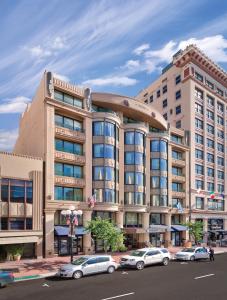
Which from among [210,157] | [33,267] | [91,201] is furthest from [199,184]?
[33,267]

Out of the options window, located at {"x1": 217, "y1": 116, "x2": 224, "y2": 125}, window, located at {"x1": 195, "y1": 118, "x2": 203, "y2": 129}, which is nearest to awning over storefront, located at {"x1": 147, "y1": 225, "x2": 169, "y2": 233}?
window, located at {"x1": 195, "y1": 118, "x2": 203, "y2": 129}

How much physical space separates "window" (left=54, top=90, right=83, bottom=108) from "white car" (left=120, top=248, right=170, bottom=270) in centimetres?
2073

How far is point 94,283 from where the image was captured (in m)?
26.3

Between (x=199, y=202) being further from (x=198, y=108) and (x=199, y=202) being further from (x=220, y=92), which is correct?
(x=220, y=92)

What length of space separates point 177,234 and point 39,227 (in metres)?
28.4

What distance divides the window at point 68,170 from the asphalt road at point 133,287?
16400 millimetres

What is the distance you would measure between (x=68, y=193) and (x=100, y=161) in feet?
19.4

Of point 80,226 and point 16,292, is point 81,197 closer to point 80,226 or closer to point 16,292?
point 80,226

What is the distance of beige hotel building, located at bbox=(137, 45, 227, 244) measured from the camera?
226 ft

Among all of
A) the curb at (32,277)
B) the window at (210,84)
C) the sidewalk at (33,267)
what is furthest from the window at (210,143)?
the curb at (32,277)

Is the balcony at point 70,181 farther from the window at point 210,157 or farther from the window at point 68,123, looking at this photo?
the window at point 210,157

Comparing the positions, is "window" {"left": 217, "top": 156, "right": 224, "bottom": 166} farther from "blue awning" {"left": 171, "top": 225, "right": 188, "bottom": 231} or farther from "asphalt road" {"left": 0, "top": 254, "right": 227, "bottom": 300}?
"asphalt road" {"left": 0, "top": 254, "right": 227, "bottom": 300}

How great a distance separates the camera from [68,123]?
152ft

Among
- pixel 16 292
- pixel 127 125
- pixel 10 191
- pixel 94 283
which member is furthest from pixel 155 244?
pixel 16 292
